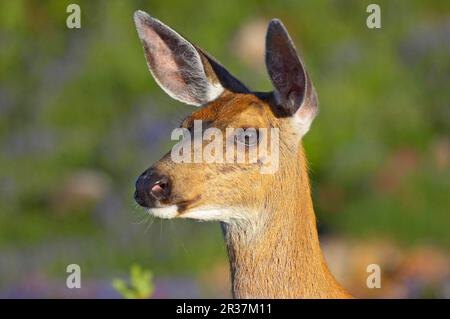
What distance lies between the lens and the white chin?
20.0 feet

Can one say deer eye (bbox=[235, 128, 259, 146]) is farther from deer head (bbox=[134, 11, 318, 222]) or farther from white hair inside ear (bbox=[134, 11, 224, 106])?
white hair inside ear (bbox=[134, 11, 224, 106])

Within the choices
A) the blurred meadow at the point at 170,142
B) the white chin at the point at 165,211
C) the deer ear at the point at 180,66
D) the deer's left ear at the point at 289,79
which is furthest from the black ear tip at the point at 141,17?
the blurred meadow at the point at 170,142

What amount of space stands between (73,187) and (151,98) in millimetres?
1799

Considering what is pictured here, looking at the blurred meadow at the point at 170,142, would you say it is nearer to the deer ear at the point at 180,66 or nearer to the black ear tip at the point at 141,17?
the deer ear at the point at 180,66

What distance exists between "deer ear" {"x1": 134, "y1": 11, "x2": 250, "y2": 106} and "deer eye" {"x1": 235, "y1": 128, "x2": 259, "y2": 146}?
1.47ft

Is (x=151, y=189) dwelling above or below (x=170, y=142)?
below

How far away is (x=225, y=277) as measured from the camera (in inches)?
547

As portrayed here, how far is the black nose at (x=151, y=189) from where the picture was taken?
605 cm

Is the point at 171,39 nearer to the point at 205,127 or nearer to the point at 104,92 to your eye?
the point at 205,127

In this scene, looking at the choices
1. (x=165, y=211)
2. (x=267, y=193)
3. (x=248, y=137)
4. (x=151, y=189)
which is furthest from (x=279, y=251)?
(x=151, y=189)

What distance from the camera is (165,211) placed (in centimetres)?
612

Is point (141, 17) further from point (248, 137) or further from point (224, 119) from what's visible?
point (248, 137)

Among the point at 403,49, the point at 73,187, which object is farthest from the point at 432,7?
the point at 73,187

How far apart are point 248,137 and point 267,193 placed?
27 cm
